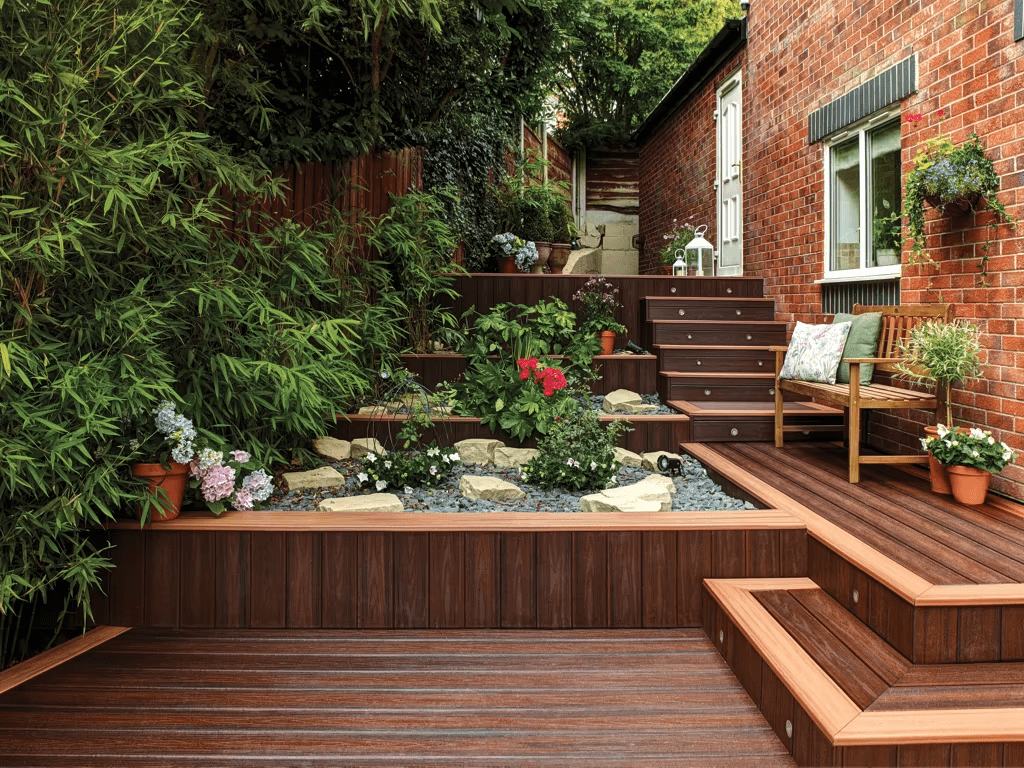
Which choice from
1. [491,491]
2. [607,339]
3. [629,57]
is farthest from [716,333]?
[629,57]

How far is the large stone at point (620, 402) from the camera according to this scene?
4727 mm

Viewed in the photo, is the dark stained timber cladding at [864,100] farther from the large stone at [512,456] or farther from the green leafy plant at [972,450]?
the large stone at [512,456]

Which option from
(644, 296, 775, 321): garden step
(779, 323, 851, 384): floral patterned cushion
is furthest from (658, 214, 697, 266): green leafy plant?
(779, 323, 851, 384): floral patterned cushion

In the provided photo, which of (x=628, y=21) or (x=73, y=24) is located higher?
(x=628, y=21)

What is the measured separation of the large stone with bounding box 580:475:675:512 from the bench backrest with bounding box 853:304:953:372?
1.46 m

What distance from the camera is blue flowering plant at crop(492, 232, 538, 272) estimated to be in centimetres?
716

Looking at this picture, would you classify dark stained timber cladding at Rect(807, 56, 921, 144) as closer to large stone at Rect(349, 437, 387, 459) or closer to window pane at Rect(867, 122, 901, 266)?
window pane at Rect(867, 122, 901, 266)

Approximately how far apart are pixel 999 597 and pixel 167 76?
3620 mm

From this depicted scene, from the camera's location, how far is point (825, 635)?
2.31m

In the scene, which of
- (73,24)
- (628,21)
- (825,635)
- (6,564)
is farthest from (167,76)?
(628,21)

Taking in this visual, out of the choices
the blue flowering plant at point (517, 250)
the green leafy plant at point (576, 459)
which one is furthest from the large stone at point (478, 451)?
the blue flowering plant at point (517, 250)

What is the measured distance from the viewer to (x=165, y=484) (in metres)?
2.87

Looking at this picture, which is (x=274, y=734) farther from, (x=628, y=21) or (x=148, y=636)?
(x=628, y=21)

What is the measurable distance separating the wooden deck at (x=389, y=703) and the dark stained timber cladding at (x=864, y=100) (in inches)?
132
